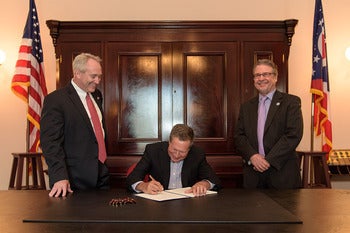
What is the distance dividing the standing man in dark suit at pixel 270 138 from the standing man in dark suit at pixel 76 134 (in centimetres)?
114

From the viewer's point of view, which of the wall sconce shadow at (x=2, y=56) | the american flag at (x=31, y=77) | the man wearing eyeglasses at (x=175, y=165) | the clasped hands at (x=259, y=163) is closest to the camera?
the man wearing eyeglasses at (x=175, y=165)

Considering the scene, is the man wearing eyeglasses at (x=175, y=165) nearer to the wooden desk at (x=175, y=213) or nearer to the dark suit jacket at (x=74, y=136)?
the dark suit jacket at (x=74, y=136)

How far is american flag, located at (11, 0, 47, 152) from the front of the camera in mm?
4801

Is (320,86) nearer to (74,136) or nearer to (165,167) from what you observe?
(165,167)

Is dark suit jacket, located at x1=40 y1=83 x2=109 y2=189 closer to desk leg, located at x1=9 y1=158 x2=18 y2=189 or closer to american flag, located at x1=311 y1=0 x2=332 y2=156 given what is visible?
desk leg, located at x1=9 y1=158 x2=18 y2=189

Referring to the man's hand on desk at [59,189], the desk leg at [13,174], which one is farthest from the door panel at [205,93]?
the man's hand on desk at [59,189]

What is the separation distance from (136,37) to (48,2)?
1.58 metres

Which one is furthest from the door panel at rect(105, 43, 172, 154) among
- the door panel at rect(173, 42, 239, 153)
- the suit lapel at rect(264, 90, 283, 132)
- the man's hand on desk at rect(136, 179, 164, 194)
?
the man's hand on desk at rect(136, 179, 164, 194)

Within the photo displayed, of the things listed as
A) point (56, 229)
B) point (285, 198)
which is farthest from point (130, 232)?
point (285, 198)

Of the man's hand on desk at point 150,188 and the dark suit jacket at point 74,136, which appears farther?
the dark suit jacket at point 74,136

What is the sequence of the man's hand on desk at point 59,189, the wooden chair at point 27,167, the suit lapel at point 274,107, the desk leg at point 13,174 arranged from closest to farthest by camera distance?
the man's hand on desk at point 59,189, the suit lapel at point 274,107, the wooden chair at point 27,167, the desk leg at point 13,174

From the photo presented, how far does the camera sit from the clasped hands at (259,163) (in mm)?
3250

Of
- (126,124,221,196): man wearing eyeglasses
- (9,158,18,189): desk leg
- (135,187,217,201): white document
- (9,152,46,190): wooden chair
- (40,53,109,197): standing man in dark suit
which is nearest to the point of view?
(135,187,217,201): white document

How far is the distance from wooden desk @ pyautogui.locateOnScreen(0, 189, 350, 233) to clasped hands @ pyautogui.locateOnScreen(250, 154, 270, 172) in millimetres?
566
